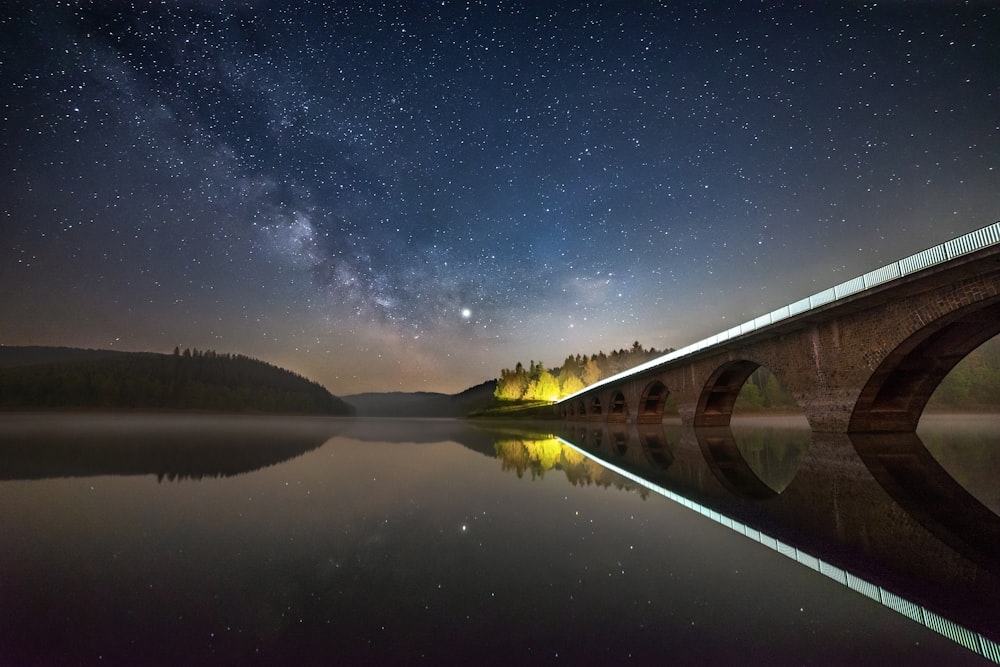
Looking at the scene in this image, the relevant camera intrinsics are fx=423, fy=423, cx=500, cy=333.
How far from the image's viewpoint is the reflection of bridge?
43.1 ft

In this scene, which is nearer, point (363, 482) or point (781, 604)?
point (781, 604)

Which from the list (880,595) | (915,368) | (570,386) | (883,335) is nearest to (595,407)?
(915,368)

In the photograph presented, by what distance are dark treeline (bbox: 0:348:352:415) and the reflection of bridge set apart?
580ft

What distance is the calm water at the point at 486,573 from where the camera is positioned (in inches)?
104

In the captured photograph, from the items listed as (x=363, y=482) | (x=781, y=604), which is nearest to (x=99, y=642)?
(x=781, y=604)

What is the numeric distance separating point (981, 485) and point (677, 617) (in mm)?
8879

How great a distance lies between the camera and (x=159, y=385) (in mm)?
150000

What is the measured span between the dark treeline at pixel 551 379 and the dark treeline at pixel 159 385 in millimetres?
102543

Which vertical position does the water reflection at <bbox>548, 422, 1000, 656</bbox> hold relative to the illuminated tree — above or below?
below

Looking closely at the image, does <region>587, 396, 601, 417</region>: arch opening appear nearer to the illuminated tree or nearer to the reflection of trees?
the illuminated tree

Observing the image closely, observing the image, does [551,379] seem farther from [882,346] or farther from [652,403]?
[882,346]

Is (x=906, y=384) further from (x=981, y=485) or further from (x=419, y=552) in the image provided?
(x=419, y=552)

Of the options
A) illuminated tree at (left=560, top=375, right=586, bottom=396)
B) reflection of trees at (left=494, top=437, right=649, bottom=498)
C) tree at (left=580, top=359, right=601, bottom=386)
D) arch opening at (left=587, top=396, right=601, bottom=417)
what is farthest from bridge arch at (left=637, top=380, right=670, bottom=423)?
tree at (left=580, top=359, right=601, bottom=386)

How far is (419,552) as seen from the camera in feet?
14.9
